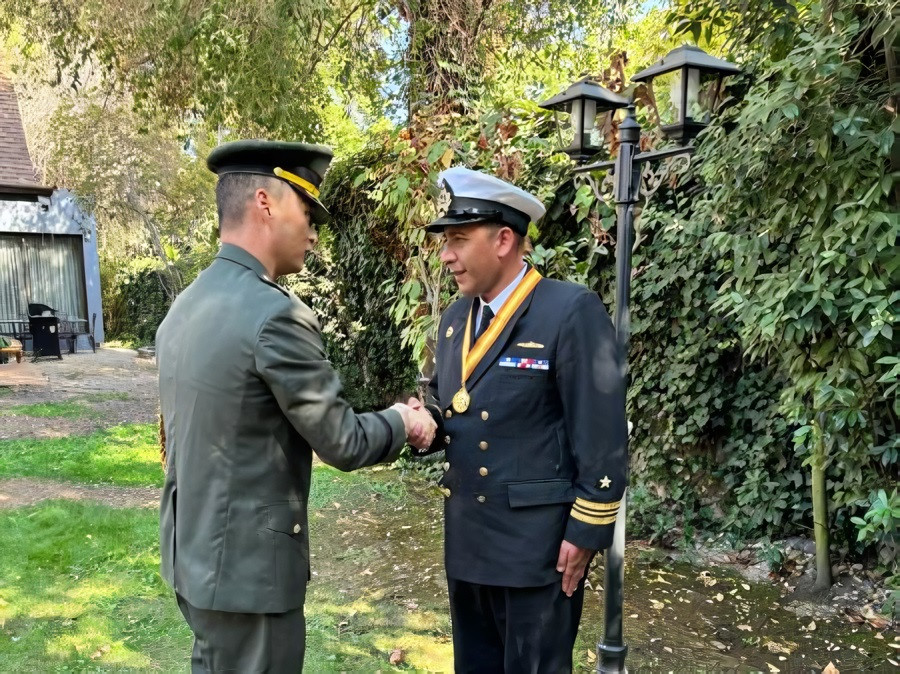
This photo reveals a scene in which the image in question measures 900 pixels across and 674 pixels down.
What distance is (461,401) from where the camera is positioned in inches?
99.7

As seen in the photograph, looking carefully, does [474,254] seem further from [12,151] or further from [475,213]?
[12,151]

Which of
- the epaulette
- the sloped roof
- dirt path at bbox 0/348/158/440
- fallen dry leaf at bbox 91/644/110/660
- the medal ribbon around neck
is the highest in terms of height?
the sloped roof

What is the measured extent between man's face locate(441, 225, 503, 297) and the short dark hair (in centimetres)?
64

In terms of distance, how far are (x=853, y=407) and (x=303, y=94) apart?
620cm

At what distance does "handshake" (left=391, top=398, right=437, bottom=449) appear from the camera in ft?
7.55

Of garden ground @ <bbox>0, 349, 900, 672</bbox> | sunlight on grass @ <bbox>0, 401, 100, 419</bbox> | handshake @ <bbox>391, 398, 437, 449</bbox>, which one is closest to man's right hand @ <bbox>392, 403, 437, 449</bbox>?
handshake @ <bbox>391, 398, 437, 449</bbox>

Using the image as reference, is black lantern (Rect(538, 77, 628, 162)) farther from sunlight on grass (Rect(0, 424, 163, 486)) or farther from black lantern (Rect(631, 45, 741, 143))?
sunlight on grass (Rect(0, 424, 163, 486))

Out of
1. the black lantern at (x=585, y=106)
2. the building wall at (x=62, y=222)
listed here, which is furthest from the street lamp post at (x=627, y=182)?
the building wall at (x=62, y=222)

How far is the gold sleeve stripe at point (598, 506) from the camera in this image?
229cm

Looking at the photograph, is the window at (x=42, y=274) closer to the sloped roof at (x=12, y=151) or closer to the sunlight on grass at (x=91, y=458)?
the sloped roof at (x=12, y=151)

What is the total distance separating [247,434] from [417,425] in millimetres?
554

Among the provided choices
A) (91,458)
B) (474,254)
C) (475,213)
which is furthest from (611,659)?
(91,458)

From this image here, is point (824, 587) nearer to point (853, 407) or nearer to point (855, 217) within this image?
point (853, 407)

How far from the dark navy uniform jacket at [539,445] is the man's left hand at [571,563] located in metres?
0.03
